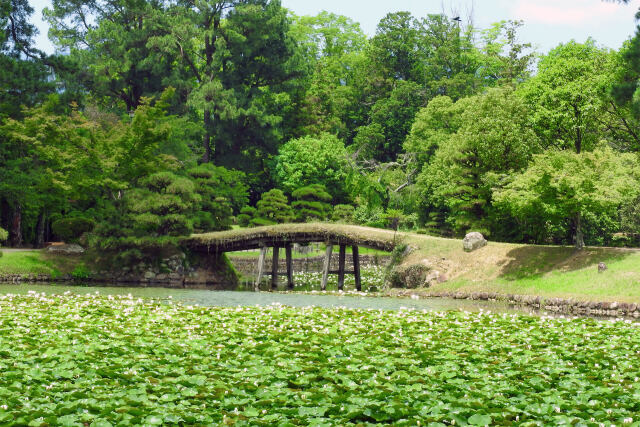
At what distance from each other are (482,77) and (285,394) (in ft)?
182

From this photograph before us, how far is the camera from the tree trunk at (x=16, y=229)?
118ft

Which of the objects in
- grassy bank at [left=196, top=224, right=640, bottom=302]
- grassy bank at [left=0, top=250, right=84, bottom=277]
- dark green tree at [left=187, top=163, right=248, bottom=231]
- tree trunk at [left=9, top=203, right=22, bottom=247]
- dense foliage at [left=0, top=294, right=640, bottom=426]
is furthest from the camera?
dark green tree at [left=187, top=163, right=248, bottom=231]

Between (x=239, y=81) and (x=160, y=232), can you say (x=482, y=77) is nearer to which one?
(x=239, y=81)

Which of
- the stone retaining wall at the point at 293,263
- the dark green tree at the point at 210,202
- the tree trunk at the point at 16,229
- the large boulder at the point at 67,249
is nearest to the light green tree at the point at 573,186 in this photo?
the dark green tree at the point at 210,202

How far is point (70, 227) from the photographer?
34.9 m

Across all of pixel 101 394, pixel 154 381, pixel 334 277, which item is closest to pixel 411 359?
pixel 154 381

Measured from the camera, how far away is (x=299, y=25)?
66750 mm

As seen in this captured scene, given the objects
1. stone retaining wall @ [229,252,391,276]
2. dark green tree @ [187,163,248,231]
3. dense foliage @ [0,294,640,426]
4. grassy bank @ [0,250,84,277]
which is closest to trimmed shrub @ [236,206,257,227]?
stone retaining wall @ [229,252,391,276]

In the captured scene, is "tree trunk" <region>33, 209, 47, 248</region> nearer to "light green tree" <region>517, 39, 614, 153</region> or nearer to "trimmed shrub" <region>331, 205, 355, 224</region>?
"trimmed shrub" <region>331, 205, 355, 224</region>

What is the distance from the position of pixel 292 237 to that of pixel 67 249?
39.3 feet

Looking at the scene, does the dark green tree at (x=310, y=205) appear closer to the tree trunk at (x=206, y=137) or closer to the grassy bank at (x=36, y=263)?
the tree trunk at (x=206, y=137)

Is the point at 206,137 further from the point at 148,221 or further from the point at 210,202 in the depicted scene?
the point at 148,221

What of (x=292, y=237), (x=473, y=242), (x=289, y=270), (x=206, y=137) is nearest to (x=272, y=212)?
(x=289, y=270)

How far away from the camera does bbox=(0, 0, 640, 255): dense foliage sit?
30.2 metres
